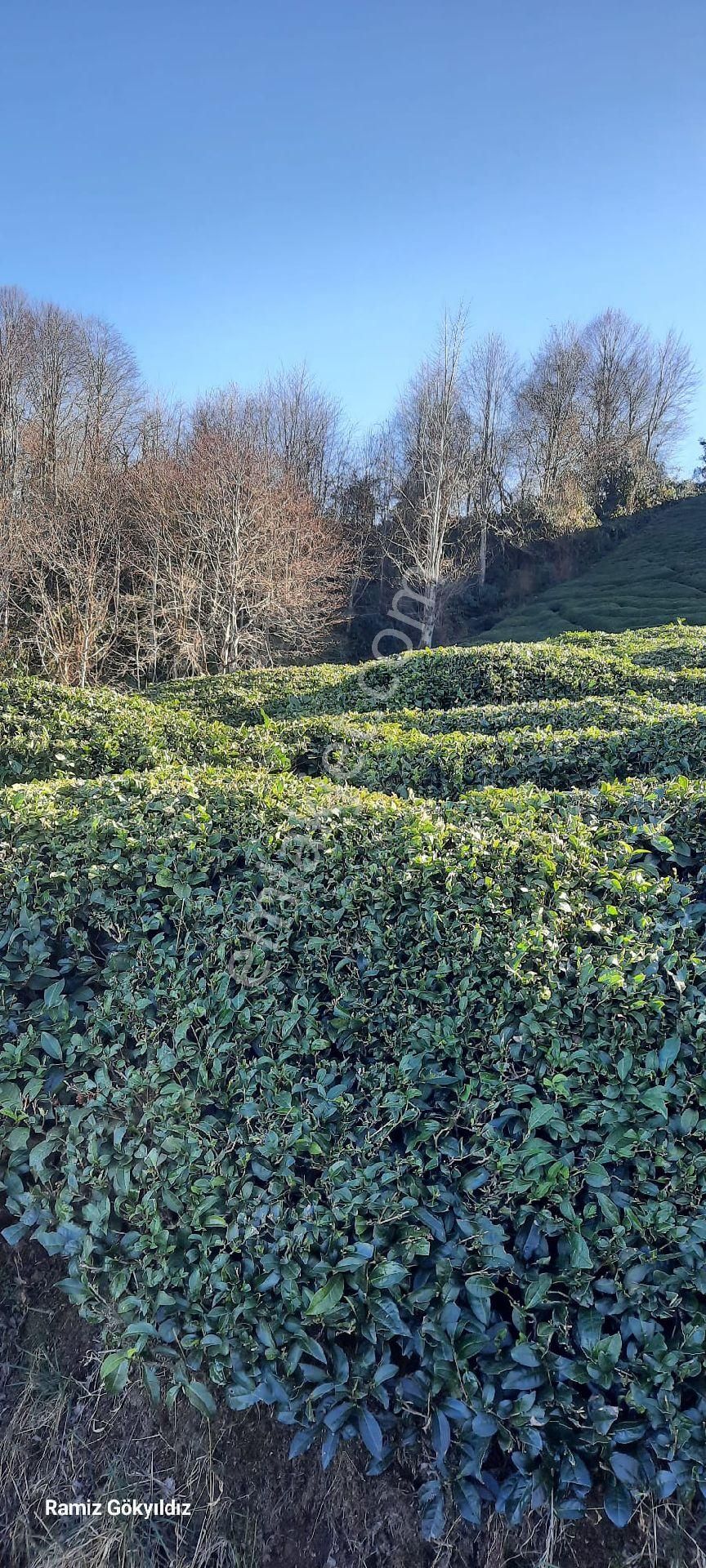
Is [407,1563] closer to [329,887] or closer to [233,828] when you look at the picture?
[329,887]

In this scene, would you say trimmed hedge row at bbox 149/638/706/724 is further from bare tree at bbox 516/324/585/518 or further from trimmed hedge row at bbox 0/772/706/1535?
bare tree at bbox 516/324/585/518

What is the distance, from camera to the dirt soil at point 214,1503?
1.85 m

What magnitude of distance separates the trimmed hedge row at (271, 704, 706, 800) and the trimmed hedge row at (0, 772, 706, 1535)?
1.69 metres

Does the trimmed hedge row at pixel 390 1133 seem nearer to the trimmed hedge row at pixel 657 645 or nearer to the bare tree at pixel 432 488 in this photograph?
the trimmed hedge row at pixel 657 645

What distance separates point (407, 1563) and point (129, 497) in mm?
21315

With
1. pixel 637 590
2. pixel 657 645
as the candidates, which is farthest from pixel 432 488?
pixel 657 645

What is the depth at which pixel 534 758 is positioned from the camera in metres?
4.54

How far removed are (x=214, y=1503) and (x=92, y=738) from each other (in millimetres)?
4399

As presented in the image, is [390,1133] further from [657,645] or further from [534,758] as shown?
[657,645]

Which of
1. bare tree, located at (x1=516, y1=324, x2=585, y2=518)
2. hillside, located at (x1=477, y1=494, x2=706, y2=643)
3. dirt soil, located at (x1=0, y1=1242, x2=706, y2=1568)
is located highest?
bare tree, located at (x1=516, y1=324, x2=585, y2=518)

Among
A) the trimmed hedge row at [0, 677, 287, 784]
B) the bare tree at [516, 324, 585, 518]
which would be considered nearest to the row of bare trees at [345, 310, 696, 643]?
the bare tree at [516, 324, 585, 518]

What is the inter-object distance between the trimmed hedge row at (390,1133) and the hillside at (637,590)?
16.0 metres

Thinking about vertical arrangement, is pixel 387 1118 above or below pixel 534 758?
below

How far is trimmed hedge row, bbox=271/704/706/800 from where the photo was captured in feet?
14.8
